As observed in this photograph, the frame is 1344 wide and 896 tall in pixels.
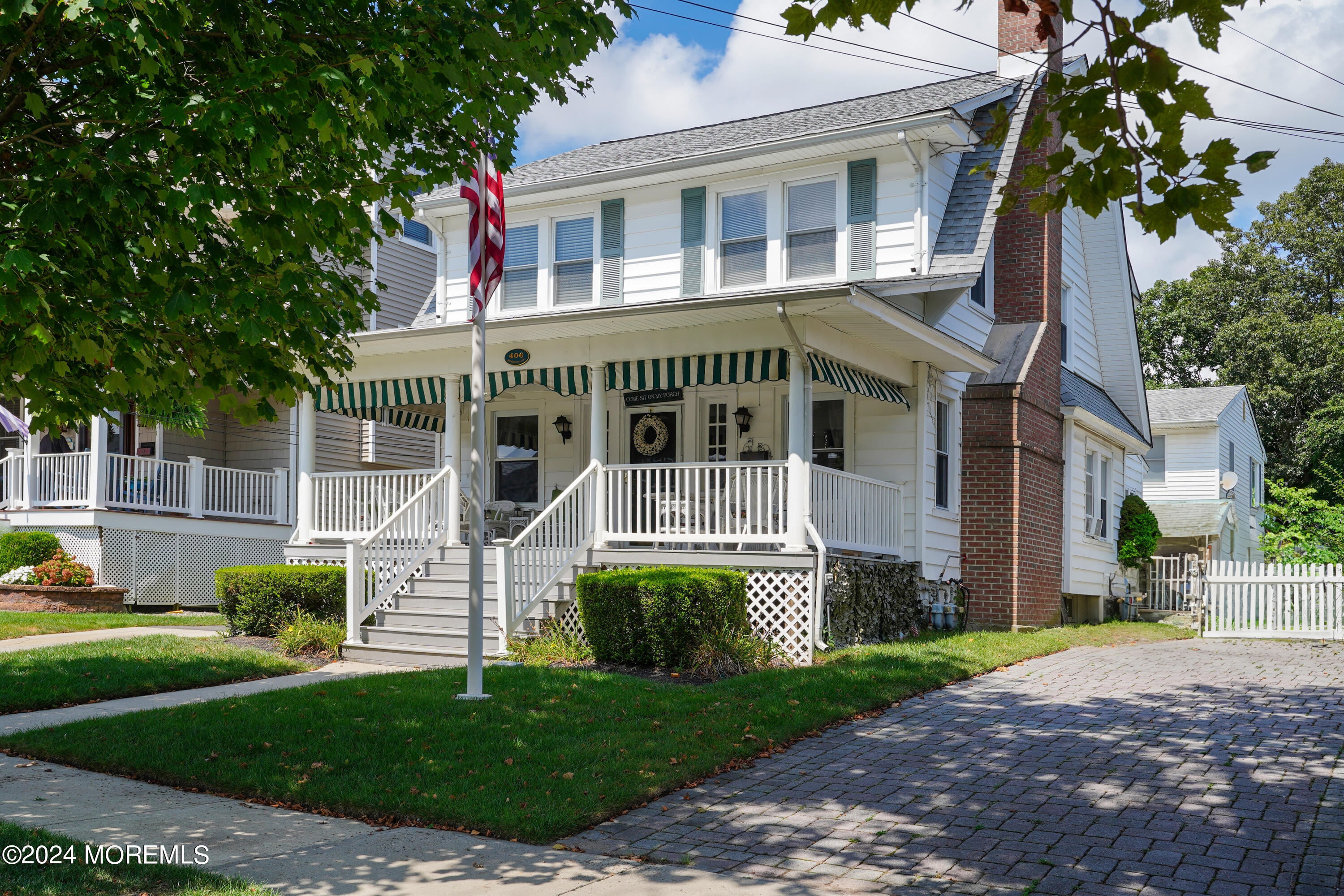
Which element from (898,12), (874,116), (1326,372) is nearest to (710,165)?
(874,116)

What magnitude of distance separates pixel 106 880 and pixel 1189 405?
32.8 m

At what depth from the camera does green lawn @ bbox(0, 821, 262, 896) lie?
483 cm

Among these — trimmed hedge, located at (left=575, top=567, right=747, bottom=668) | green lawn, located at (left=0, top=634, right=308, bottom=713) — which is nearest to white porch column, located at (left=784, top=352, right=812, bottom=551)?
trimmed hedge, located at (left=575, top=567, right=747, bottom=668)

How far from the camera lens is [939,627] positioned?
1600 centimetres

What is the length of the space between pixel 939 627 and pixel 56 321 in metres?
12.5

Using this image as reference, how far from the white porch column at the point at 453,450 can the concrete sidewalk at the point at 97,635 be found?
10.7 feet

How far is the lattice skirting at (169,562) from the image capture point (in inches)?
783

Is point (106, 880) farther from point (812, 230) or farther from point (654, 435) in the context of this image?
point (812, 230)

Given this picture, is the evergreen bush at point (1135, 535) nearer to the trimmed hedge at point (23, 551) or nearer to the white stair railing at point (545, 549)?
the white stair railing at point (545, 549)

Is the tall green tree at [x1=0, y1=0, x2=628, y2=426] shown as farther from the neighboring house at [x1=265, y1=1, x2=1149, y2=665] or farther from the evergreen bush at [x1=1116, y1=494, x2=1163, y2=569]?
the evergreen bush at [x1=1116, y1=494, x2=1163, y2=569]

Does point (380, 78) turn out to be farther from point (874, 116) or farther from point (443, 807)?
point (874, 116)

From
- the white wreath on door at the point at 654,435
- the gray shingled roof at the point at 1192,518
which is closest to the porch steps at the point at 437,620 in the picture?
the white wreath on door at the point at 654,435

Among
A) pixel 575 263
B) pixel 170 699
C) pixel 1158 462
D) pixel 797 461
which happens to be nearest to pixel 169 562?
pixel 575 263

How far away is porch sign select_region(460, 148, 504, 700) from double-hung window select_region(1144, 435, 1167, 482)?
2702 centimetres
